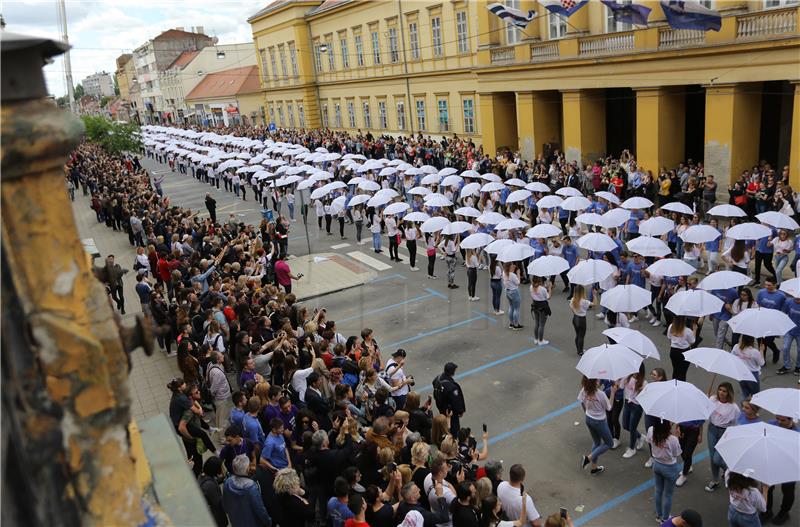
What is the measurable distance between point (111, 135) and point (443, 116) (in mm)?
21765

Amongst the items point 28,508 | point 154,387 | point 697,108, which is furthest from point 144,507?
point 697,108

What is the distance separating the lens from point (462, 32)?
3575 centimetres

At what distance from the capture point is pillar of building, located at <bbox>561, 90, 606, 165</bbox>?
2770 centimetres

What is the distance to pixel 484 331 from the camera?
14.4 m

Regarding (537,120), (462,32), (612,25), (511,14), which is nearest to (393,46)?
(462,32)

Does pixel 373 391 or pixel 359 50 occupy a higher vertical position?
pixel 359 50

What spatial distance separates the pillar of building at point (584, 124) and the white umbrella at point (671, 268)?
16.7 metres

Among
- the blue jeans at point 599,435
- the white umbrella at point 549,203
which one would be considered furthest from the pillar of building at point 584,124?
the blue jeans at point 599,435

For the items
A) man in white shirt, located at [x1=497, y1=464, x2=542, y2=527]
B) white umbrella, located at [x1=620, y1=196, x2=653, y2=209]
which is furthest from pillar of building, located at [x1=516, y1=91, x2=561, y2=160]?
man in white shirt, located at [x1=497, y1=464, x2=542, y2=527]

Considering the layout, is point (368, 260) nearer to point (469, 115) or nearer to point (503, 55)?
point (503, 55)

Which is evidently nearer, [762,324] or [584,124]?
[762,324]

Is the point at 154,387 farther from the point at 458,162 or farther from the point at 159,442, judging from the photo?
the point at 458,162

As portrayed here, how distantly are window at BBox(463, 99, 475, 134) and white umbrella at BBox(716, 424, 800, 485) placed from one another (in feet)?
102

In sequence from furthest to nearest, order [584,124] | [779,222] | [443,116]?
1. [443,116]
2. [584,124]
3. [779,222]
